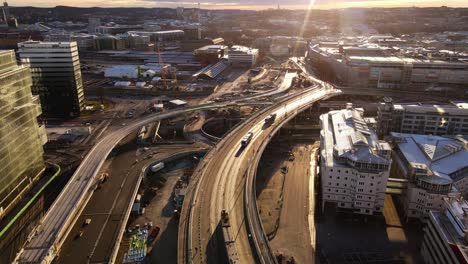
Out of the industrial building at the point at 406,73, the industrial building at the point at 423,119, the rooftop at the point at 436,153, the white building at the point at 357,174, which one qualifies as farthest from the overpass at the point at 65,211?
the industrial building at the point at 406,73

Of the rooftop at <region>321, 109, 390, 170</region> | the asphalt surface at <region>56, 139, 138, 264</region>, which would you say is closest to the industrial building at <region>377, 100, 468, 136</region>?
the rooftop at <region>321, 109, 390, 170</region>

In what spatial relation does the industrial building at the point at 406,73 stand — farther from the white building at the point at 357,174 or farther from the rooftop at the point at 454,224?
the rooftop at the point at 454,224

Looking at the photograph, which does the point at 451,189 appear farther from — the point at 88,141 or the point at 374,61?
the point at 374,61

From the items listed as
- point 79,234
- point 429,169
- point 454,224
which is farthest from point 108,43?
point 454,224

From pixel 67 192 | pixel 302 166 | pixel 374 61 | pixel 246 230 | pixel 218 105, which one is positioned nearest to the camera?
pixel 246 230

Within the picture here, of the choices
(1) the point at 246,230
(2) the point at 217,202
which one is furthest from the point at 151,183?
(1) the point at 246,230
